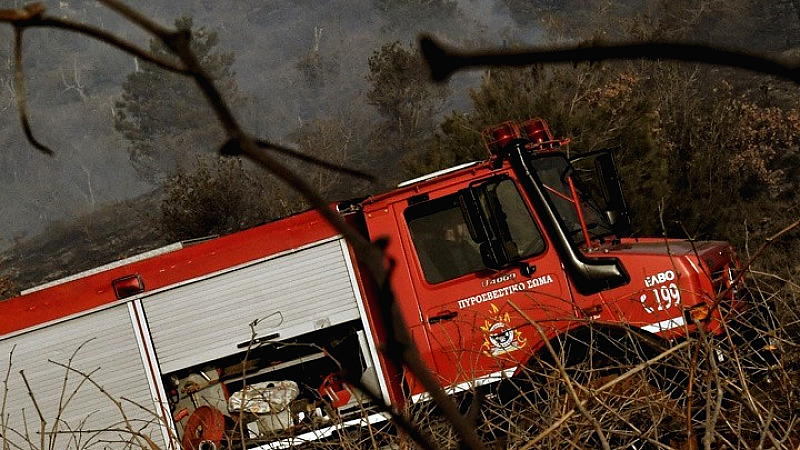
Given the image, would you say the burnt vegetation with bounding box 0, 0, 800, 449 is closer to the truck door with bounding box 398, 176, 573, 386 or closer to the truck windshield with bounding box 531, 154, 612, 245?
the truck door with bounding box 398, 176, 573, 386

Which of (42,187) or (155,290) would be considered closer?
(155,290)

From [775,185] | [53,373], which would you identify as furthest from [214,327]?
[775,185]

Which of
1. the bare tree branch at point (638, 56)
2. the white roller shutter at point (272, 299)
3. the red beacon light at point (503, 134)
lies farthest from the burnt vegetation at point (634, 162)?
the white roller shutter at point (272, 299)

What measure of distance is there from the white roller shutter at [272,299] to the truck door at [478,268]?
0.72m

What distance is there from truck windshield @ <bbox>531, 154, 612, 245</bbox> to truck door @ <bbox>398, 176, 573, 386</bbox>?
30 cm

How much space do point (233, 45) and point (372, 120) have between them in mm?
33137

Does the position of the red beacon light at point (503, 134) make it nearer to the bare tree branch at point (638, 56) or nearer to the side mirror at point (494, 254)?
the side mirror at point (494, 254)

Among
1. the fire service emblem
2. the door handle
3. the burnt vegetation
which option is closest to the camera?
the burnt vegetation

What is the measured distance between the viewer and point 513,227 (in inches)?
301

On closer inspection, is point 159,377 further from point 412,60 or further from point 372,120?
point 372,120

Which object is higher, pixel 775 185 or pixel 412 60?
pixel 412 60

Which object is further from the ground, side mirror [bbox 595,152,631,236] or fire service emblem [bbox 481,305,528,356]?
side mirror [bbox 595,152,631,236]

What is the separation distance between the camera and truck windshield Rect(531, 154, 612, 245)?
7.87 metres

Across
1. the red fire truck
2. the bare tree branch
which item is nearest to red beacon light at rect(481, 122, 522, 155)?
the red fire truck
